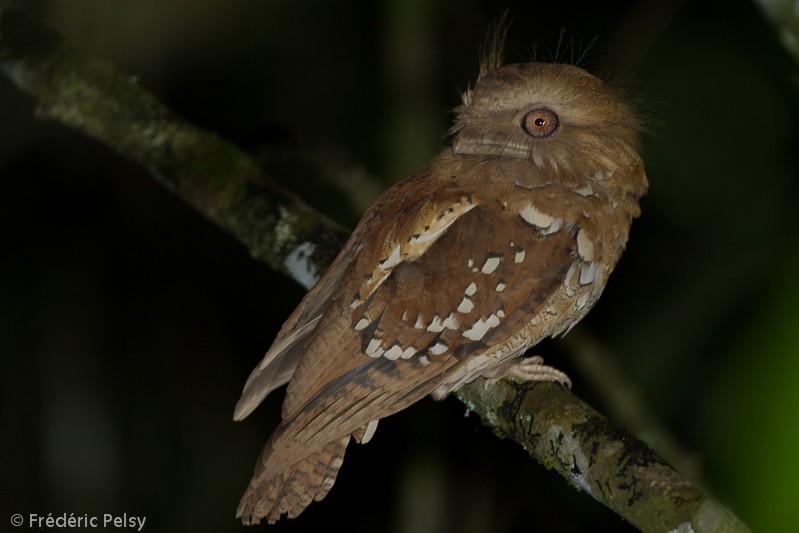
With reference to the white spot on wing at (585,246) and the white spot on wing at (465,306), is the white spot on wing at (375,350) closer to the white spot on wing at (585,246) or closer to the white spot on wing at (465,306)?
the white spot on wing at (465,306)

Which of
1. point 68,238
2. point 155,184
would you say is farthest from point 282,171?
point 68,238

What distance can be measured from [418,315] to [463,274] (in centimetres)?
18

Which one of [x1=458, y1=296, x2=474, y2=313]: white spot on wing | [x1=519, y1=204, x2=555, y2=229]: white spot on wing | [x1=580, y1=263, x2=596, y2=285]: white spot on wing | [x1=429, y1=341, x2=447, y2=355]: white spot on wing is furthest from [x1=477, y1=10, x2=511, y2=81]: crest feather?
[x1=429, y1=341, x2=447, y2=355]: white spot on wing

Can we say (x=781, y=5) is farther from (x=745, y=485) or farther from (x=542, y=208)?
(x=745, y=485)

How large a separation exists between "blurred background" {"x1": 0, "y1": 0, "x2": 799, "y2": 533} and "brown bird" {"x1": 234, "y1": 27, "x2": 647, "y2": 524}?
54cm

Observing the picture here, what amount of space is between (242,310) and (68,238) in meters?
1.15

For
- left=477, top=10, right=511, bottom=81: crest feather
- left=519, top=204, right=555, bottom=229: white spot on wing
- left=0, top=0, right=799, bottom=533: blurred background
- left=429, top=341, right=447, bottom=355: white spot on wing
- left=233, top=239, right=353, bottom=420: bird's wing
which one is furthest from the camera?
left=0, top=0, right=799, bottom=533: blurred background

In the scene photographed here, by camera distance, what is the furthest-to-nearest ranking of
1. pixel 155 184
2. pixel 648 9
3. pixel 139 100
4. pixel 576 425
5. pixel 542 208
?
pixel 155 184 → pixel 648 9 → pixel 139 100 → pixel 542 208 → pixel 576 425

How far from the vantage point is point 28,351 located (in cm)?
449

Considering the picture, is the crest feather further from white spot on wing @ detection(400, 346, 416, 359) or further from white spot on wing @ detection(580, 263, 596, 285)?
white spot on wing @ detection(400, 346, 416, 359)

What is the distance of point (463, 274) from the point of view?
2.44 meters

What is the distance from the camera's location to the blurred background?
12.4ft

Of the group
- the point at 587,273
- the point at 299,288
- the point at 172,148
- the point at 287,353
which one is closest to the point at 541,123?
the point at 587,273

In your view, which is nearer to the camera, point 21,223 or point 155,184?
point 21,223
